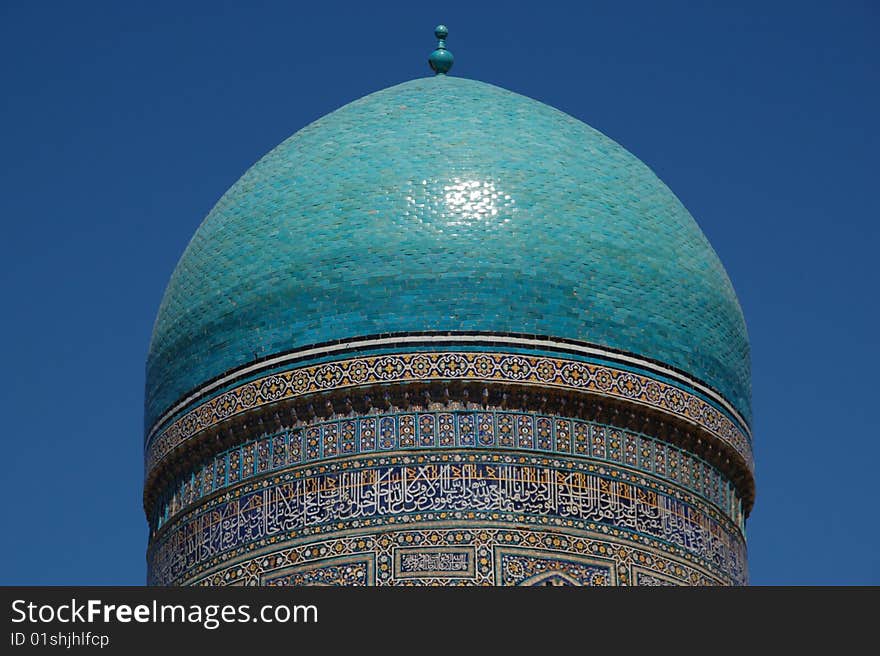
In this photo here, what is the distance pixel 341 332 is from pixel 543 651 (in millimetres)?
3508

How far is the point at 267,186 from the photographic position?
18.2 m

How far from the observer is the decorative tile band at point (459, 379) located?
55.8 feet

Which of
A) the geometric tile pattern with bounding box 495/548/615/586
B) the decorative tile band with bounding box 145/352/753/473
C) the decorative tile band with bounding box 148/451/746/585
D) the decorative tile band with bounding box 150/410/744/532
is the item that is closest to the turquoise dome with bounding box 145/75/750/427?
the decorative tile band with bounding box 145/352/753/473

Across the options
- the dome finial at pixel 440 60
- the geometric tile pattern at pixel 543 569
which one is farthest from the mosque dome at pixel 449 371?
the dome finial at pixel 440 60

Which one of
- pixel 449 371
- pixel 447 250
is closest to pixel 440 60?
pixel 447 250

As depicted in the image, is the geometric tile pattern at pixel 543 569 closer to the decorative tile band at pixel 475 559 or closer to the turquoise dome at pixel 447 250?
the decorative tile band at pixel 475 559

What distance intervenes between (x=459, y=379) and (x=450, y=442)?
0.35 metres

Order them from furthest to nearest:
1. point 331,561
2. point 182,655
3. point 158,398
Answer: point 158,398
point 331,561
point 182,655

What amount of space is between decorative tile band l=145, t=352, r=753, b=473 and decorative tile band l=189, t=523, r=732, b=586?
858 millimetres

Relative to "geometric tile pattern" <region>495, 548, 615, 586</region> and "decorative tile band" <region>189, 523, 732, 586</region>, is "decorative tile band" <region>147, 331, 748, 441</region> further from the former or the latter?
"geometric tile pattern" <region>495, 548, 615, 586</region>

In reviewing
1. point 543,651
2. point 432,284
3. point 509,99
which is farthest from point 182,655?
point 509,99

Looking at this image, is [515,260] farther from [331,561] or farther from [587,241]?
[331,561]

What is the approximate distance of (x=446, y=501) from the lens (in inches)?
658

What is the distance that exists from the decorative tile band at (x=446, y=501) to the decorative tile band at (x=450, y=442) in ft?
0.23
